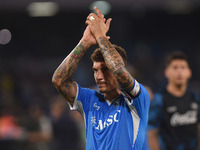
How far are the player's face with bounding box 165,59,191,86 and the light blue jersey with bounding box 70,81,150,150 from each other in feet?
5.90

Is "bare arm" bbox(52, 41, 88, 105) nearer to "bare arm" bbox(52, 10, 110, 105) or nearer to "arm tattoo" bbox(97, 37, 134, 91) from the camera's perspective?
"bare arm" bbox(52, 10, 110, 105)

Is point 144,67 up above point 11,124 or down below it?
above

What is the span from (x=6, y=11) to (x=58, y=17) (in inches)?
97.4

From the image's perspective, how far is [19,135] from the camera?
811 cm

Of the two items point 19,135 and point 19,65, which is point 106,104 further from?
point 19,65

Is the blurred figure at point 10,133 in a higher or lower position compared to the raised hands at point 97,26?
lower

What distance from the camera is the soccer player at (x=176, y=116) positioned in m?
4.24

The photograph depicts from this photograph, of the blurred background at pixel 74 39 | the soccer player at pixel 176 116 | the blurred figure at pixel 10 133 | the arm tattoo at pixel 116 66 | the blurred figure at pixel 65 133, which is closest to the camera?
the arm tattoo at pixel 116 66

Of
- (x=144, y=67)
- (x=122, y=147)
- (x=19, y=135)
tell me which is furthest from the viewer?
(x=144, y=67)

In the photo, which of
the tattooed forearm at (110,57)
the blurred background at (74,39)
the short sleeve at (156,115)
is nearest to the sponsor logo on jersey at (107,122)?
the tattooed forearm at (110,57)

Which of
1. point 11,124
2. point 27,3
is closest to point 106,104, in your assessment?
point 11,124

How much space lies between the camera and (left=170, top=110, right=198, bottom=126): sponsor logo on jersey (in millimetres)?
4270

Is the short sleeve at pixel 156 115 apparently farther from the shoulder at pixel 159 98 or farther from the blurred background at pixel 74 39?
the blurred background at pixel 74 39

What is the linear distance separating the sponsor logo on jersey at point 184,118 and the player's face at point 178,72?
452 millimetres
